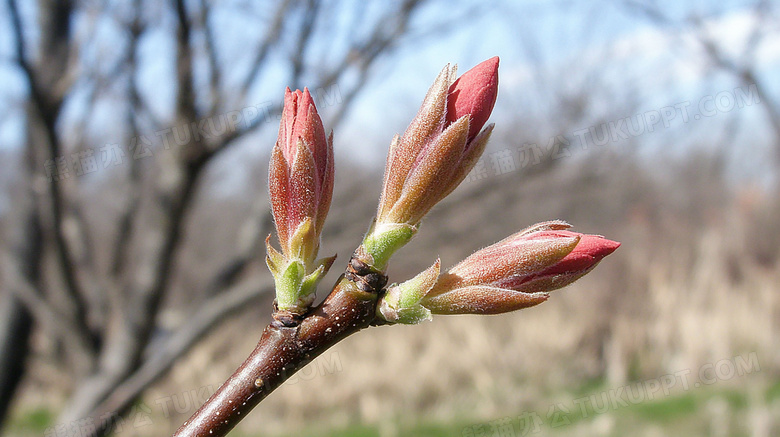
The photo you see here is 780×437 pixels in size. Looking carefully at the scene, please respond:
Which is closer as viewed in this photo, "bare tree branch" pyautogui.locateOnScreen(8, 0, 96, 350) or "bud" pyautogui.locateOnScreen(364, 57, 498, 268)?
"bud" pyautogui.locateOnScreen(364, 57, 498, 268)

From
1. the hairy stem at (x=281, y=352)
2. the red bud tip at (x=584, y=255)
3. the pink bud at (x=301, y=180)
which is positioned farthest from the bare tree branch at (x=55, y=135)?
the red bud tip at (x=584, y=255)

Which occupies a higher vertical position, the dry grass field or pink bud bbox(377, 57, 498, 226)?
pink bud bbox(377, 57, 498, 226)

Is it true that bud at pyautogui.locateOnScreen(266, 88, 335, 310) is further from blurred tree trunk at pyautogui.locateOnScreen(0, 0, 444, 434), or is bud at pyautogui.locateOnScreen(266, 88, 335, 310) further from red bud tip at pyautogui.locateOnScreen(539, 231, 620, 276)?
blurred tree trunk at pyautogui.locateOnScreen(0, 0, 444, 434)

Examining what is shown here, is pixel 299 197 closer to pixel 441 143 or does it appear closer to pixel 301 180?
pixel 301 180

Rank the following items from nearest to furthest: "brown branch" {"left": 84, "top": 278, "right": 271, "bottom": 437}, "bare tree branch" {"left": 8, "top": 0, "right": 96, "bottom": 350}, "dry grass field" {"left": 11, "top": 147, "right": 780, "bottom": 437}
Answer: "bare tree branch" {"left": 8, "top": 0, "right": 96, "bottom": 350}, "brown branch" {"left": 84, "top": 278, "right": 271, "bottom": 437}, "dry grass field" {"left": 11, "top": 147, "right": 780, "bottom": 437}

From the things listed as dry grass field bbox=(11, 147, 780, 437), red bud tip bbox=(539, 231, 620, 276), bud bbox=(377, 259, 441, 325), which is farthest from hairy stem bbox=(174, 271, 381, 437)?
dry grass field bbox=(11, 147, 780, 437)

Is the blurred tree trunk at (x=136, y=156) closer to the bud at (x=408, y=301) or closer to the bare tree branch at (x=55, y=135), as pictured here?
the bare tree branch at (x=55, y=135)

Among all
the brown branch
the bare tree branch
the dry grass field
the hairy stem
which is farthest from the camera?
the dry grass field
